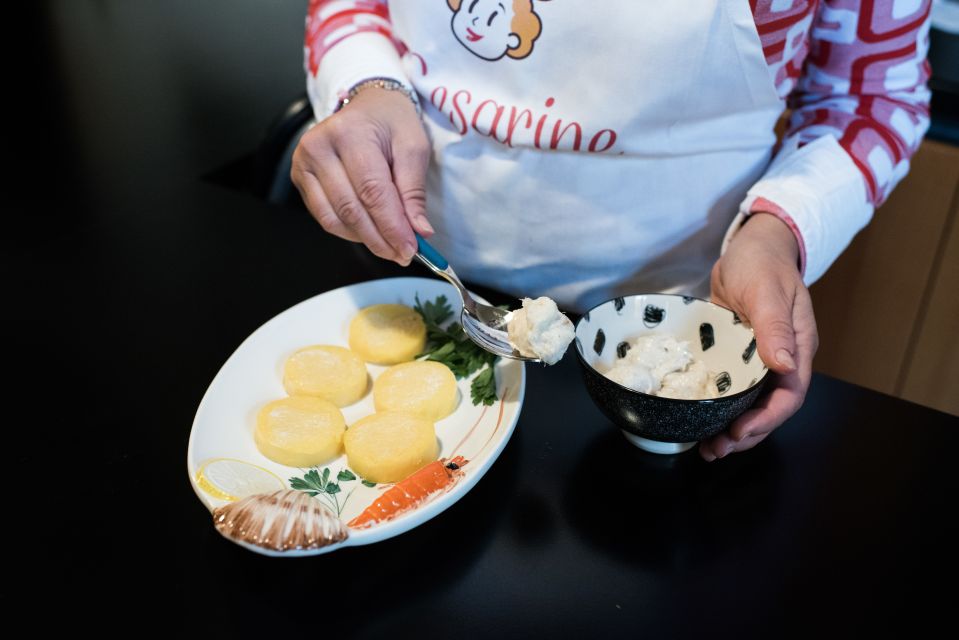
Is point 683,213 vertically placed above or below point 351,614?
above

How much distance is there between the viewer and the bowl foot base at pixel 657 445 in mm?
847

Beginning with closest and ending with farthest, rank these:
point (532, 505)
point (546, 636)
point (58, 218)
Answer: point (546, 636)
point (532, 505)
point (58, 218)

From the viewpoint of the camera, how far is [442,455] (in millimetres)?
874

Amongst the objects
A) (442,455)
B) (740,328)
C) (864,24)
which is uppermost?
(864,24)

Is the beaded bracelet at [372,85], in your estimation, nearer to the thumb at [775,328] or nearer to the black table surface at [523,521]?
the black table surface at [523,521]

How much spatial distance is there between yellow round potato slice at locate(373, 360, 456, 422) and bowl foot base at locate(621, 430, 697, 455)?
0.20 meters

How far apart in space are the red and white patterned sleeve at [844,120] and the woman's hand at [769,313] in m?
0.04

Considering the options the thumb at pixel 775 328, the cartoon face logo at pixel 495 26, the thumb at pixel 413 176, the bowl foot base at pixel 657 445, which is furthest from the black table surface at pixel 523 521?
the cartoon face logo at pixel 495 26

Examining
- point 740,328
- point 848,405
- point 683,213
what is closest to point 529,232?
point 683,213

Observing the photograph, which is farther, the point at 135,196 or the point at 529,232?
the point at 135,196

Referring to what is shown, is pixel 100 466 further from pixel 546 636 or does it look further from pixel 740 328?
pixel 740 328

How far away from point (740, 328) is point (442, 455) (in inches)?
13.9

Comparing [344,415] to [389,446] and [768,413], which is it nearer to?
[389,446]

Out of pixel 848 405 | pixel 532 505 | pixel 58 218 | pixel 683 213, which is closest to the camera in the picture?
pixel 532 505
